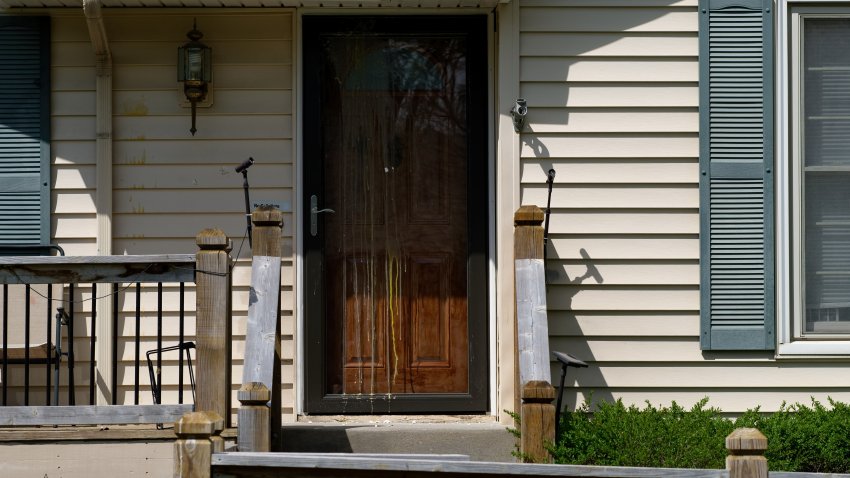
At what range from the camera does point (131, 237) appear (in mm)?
5973

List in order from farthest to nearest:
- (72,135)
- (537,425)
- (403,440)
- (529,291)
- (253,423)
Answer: (72,135) → (403,440) → (529,291) → (537,425) → (253,423)

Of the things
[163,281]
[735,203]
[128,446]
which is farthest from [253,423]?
[735,203]

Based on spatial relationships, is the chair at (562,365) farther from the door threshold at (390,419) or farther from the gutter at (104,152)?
the gutter at (104,152)

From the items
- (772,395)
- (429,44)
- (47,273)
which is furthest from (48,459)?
(772,395)

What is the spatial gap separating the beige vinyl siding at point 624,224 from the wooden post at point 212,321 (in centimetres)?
188

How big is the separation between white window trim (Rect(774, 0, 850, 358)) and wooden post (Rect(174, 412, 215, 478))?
3507 millimetres

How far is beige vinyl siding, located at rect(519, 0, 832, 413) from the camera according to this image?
5871 mm

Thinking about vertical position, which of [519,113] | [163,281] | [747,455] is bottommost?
[747,455]

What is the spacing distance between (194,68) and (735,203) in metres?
3.04

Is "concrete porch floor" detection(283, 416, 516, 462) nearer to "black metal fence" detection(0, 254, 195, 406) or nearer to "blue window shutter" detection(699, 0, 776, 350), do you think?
"black metal fence" detection(0, 254, 195, 406)

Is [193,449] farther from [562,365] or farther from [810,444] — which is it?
[810,444]

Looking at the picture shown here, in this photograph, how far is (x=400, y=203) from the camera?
605 centimetres

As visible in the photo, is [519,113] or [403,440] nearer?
[403,440]

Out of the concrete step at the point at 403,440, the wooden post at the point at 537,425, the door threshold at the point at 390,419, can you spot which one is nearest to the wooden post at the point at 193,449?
the wooden post at the point at 537,425
